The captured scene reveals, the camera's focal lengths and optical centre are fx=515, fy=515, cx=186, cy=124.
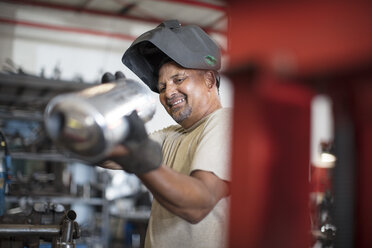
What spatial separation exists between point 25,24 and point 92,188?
3.80 meters

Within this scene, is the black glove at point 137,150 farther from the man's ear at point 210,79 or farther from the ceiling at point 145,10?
the ceiling at point 145,10

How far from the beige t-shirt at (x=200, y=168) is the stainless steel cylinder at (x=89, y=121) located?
415mm

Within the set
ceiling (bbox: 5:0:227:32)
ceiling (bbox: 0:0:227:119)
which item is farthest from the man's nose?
ceiling (bbox: 5:0:227:32)

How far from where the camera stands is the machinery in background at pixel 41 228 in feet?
6.04

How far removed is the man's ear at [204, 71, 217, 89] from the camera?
1.78 m

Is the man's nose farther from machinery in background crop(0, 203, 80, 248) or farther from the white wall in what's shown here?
the white wall

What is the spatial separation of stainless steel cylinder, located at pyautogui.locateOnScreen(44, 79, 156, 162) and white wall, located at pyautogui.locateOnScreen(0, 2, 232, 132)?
726 cm

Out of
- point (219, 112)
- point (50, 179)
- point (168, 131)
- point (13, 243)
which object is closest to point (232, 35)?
point (219, 112)

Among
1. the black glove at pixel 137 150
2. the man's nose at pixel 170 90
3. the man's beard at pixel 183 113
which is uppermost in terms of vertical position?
the man's nose at pixel 170 90

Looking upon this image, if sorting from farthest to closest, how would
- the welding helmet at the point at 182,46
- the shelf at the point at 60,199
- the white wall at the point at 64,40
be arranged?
1. the white wall at the point at 64,40
2. the shelf at the point at 60,199
3. the welding helmet at the point at 182,46

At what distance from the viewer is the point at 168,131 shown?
6.41 ft

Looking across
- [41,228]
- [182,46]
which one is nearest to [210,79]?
[182,46]

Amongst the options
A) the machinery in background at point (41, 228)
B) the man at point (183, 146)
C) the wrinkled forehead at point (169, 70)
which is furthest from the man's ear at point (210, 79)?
the machinery in background at point (41, 228)

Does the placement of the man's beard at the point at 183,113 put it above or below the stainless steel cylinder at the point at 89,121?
above
